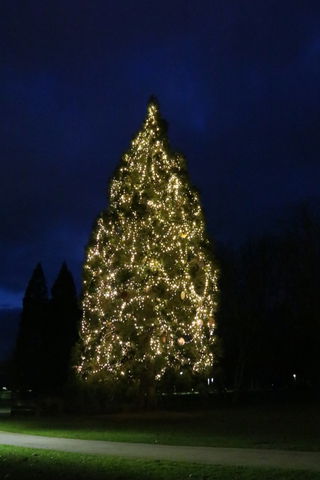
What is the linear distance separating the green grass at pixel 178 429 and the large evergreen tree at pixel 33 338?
21.5m

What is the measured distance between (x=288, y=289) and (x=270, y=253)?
2.84 meters

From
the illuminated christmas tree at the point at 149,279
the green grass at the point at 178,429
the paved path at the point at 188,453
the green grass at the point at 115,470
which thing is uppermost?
the illuminated christmas tree at the point at 149,279

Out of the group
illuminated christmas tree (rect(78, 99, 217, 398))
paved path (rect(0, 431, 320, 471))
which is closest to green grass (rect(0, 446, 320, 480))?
paved path (rect(0, 431, 320, 471))

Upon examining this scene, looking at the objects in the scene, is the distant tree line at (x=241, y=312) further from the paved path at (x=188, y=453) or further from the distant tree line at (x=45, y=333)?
the paved path at (x=188, y=453)

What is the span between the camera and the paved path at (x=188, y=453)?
13398 millimetres

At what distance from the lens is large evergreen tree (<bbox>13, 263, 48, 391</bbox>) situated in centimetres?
5028

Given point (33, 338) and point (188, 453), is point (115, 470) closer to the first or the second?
point (188, 453)

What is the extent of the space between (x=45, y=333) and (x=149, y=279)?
83.5 feet

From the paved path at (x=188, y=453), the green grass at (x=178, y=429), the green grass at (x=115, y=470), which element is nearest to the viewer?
the green grass at (x=115, y=470)

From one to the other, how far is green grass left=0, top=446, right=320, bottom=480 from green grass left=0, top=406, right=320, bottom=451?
331 cm

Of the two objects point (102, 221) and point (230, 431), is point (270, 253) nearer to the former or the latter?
point (102, 221)

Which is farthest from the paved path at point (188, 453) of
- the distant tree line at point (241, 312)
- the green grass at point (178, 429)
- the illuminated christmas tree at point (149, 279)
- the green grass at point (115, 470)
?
the distant tree line at point (241, 312)

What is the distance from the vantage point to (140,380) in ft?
94.8

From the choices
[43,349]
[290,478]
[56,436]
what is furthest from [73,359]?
[43,349]
